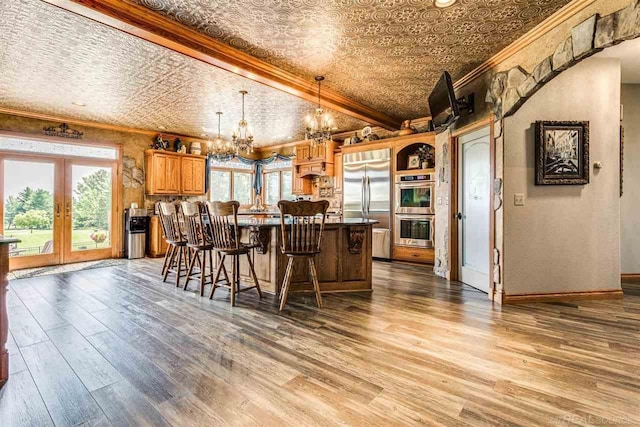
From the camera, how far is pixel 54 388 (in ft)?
5.97

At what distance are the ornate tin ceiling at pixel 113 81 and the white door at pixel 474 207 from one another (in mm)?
2473

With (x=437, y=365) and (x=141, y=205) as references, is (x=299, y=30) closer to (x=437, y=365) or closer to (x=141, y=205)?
(x=437, y=365)

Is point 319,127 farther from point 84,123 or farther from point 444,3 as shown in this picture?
point 84,123

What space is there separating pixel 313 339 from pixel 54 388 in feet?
5.30

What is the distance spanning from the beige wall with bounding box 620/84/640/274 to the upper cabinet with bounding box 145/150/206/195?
7.78 meters

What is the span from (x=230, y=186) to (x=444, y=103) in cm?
623

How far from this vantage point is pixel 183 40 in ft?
9.48

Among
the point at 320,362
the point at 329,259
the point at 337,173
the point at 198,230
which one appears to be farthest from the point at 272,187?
the point at 320,362

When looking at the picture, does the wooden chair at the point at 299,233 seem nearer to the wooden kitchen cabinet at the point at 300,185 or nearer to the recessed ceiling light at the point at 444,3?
the recessed ceiling light at the point at 444,3

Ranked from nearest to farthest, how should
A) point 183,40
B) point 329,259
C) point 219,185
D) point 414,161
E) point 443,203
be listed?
point 183,40 < point 329,259 < point 443,203 < point 414,161 < point 219,185

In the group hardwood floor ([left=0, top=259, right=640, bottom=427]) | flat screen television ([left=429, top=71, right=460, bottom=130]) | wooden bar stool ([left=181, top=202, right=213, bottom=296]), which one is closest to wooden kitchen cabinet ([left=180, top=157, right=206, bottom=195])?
wooden bar stool ([left=181, top=202, right=213, bottom=296])

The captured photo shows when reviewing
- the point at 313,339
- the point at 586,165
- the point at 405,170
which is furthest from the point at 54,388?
the point at 405,170

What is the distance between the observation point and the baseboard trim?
3400 mm

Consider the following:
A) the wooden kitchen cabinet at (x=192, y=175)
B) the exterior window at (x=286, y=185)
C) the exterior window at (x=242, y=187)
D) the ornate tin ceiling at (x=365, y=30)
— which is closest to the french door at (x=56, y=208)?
the wooden kitchen cabinet at (x=192, y=175)
